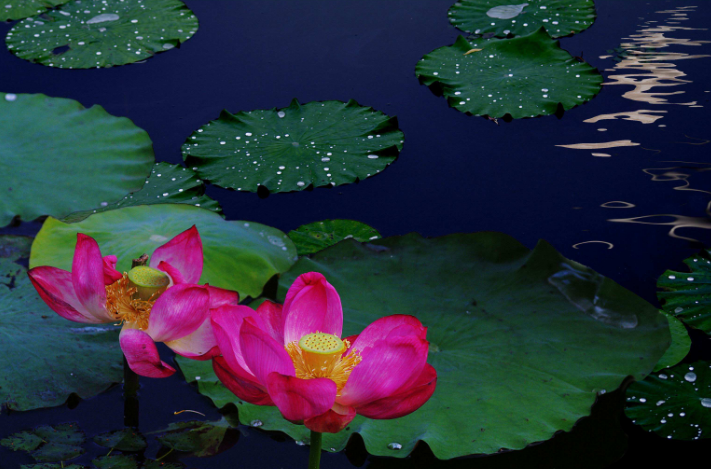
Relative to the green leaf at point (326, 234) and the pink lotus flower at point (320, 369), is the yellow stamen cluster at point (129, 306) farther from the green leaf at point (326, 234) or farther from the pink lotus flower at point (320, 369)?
the green leaf at point (326, 234)

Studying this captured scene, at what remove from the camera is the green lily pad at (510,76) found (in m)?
2.23

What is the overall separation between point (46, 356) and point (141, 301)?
0.38 m

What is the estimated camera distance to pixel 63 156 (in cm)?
185

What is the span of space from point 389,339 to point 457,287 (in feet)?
2.23

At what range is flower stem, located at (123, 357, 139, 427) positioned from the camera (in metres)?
1.15

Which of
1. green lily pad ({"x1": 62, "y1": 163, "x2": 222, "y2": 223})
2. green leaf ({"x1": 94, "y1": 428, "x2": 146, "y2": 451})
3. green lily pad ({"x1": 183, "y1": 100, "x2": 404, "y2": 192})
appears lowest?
green leaf ({"x1": 94, "y1": 428, "x2": 146, "y2": 451})

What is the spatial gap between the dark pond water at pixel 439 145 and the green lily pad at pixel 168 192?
0.23 feet

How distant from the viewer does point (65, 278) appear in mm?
1004

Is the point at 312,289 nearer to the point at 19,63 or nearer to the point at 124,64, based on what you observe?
the point at 124,64

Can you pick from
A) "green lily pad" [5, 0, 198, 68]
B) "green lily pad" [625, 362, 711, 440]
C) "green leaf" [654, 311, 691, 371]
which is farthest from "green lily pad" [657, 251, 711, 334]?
"green lily pad" [5, 0, 198, 68]

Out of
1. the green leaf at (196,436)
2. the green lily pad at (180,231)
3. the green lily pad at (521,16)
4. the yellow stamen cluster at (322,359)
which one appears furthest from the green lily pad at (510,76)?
the yellow stamen cluster at (322,359)

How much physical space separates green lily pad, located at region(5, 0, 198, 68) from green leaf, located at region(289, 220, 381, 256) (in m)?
1.45

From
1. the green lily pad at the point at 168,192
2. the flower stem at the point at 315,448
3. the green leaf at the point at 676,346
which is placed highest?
the flower stem at the point at 315,448

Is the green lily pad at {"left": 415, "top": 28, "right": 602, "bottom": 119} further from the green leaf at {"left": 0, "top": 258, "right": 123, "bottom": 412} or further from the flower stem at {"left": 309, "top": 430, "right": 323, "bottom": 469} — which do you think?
the flower stem at {"left": 309, "top": 430, "right": 323, "bottom": 469}
